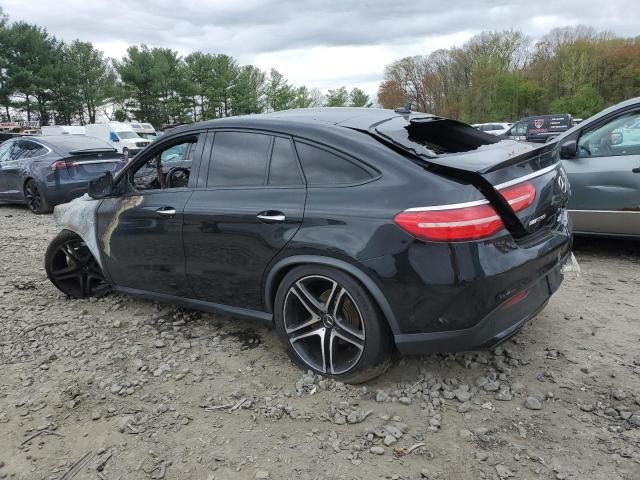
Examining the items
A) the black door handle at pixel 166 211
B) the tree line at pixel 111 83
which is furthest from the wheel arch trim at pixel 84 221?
the tree line at pixel 111 83

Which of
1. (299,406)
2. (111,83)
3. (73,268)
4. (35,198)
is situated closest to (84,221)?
(73,268)

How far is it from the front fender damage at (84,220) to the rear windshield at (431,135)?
8.57 feet

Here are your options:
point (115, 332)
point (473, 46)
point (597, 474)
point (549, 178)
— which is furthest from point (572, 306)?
point (473, 46)

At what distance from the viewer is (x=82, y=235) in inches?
177

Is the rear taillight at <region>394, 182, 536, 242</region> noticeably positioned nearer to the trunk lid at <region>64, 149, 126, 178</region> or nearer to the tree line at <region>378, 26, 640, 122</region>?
the trunk lid at <region>64, 149, 126, 178</region>

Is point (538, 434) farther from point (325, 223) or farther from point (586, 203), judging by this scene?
point (586, 203)

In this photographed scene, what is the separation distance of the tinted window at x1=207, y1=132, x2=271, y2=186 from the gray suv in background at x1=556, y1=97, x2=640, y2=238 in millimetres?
3198

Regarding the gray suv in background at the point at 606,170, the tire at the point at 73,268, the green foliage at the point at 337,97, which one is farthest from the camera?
the green foliage at the point at 337,97

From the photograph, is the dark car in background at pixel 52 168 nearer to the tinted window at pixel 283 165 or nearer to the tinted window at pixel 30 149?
the tinted window at pixel 30 149

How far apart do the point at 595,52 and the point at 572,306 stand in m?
68.8

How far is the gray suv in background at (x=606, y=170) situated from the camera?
504 cm

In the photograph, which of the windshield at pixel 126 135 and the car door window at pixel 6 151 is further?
the windshield at pixel 126 135

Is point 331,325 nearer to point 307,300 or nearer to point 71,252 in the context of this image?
point 307,300

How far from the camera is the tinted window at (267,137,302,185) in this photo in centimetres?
318
